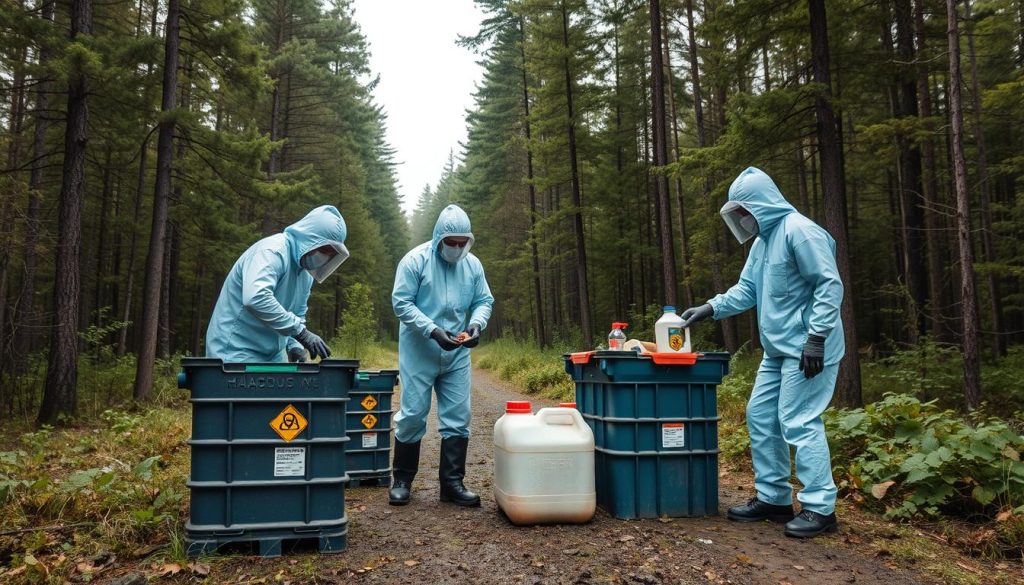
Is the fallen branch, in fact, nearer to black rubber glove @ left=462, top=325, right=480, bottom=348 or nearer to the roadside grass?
the roadside grass

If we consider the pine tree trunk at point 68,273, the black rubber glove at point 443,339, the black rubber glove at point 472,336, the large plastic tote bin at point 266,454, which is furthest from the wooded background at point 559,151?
the large plastic tote bin at point 266,454

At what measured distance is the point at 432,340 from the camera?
468 centimetres

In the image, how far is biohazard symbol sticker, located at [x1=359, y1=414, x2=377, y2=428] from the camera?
5391mm

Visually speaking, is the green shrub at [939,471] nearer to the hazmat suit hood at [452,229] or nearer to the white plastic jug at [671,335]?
the white plastic jug at [671,335]

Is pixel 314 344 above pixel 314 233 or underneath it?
underneath

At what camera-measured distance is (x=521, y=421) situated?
4203mm

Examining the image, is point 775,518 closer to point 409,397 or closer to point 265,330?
point 409,397

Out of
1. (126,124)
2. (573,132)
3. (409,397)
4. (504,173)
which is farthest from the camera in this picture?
(504,173)

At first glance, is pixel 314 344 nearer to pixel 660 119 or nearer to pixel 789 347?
pixel 789 347

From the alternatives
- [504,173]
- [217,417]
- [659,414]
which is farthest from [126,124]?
[504,173]

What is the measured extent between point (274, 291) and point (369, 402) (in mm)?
1625

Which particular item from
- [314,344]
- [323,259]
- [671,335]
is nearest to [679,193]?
[671,335]

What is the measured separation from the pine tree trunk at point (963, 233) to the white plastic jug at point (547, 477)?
26.7ft

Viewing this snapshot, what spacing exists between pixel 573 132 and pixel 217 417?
17.9 meters
